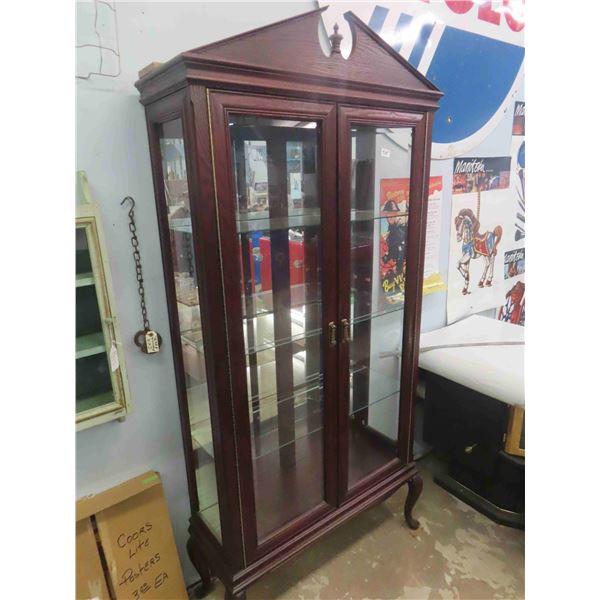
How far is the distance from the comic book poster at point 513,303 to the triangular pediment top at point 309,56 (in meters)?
1.63

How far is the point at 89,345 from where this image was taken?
4.03 ft

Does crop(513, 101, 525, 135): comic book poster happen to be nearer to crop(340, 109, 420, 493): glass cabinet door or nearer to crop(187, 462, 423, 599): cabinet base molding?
crop(340, 109, 420, 493): glass cabinet door

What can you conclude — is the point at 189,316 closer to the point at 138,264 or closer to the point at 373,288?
the point at 138,264

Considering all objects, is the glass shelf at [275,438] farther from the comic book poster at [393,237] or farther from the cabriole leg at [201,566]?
the comic book poster at [393,237]

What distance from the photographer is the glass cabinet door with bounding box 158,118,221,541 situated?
44.8 inches

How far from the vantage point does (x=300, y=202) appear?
138 centimetres

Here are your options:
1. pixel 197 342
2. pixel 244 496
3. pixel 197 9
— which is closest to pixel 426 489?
pixel 244 496

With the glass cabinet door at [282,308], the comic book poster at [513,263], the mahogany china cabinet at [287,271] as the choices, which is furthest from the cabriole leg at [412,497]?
the comic book poster at [513,263]

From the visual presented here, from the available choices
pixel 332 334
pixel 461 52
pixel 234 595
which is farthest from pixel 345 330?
pixel 461 52

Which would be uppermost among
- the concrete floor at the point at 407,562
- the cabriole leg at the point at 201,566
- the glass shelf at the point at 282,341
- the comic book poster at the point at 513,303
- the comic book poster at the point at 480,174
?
the comic book poster at the point at 480,174

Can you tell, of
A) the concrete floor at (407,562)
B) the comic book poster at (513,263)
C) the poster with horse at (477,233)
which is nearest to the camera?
the concrete floor at (407,562)

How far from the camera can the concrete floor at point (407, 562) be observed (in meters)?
1.67
